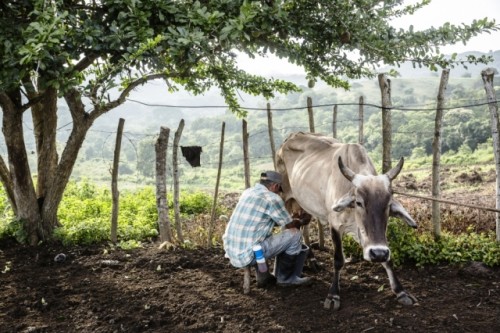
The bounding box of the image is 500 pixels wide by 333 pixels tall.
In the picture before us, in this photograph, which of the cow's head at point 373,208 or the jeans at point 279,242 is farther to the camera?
the jeans at point 279,242

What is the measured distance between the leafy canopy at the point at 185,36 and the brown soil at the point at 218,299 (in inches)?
98.2

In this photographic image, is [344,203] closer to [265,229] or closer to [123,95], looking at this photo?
[265,229]

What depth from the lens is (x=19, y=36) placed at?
5379 millimetres

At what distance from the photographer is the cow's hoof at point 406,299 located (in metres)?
4.75

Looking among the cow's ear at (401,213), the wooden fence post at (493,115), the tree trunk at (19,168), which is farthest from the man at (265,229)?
the tree trunk at (19,168)

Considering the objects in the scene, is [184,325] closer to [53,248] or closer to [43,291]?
[43,291]

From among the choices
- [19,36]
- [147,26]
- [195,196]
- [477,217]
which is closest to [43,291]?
[19,36]

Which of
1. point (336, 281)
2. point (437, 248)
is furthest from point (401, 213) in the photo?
point (437, 248)

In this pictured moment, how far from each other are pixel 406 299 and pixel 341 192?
131 cm

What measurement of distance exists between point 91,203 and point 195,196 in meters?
2.68

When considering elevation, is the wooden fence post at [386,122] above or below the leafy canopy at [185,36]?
below

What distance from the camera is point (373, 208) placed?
4211 mm

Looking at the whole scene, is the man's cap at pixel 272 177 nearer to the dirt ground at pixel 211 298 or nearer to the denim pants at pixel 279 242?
the denim pants at pixel 279 242

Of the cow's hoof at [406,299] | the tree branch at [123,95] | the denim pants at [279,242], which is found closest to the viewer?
the cow's hoof at [406,299]
